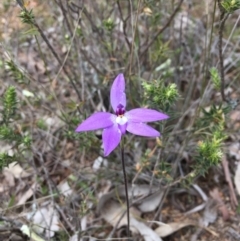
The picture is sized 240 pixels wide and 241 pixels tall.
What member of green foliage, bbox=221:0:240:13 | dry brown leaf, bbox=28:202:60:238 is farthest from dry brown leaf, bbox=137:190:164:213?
green foliage, bbox=221:0:240:13

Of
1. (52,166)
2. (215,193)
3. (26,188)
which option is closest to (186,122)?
(215,193)

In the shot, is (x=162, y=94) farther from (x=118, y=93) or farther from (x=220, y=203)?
(x=220, y=203)

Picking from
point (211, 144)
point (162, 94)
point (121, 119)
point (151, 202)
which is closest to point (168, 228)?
point (151, 202)

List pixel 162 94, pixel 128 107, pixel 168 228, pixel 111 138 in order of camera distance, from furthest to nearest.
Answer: pixel 128 107 → pixel 168 228 → pixel 162 94 → pixel 111 138

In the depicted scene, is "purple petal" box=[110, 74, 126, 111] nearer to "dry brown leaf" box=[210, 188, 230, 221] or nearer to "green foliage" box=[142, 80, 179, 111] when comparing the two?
"green foliage" box=[142, 80, 179, 111]

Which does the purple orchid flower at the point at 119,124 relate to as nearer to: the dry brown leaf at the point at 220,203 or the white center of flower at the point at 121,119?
the white center of flower at the point at 121,119

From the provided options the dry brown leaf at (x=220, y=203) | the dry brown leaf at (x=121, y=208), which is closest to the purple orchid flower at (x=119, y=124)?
the dry brown leaf at (x=121, y=208)

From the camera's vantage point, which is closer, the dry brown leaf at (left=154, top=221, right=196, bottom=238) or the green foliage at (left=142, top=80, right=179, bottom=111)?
the green foliage at (left=142, top=80, right=179, bottom=111)
